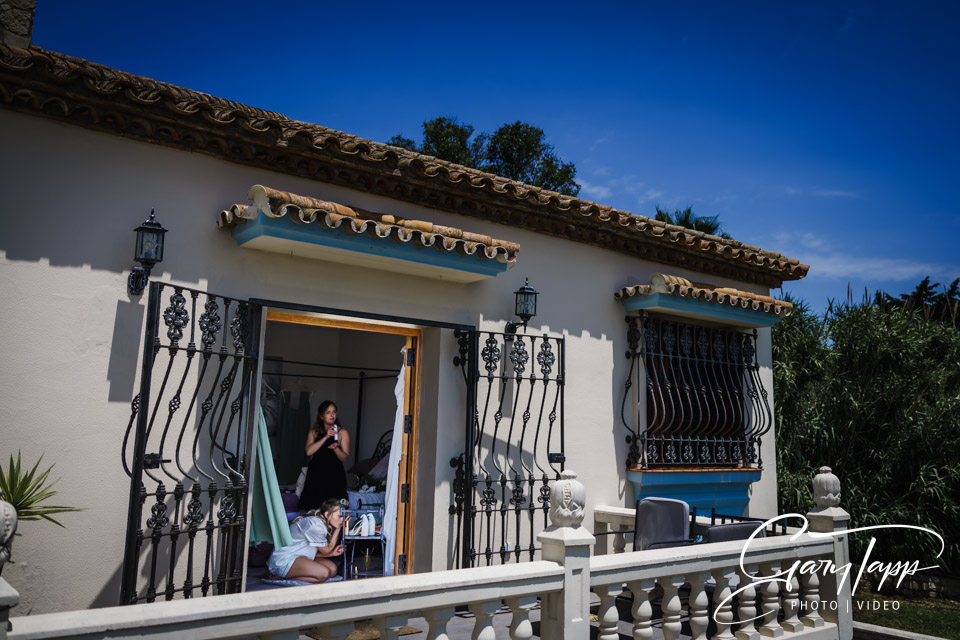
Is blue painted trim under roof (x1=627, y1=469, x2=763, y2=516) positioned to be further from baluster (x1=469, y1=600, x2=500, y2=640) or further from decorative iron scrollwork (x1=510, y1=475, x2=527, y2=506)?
baluster (x1=469, y1=600, x2=500, y2=640)

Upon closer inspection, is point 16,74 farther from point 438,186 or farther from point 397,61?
point 397,61

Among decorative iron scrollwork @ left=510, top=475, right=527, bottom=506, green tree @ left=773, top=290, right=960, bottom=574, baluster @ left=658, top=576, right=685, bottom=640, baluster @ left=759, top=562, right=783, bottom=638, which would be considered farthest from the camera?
green tree @ left=773, top=290, right=960, bottom=574

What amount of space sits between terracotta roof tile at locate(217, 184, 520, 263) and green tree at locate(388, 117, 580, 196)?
47.8ft

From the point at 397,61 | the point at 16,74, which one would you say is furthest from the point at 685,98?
the point at 16,74

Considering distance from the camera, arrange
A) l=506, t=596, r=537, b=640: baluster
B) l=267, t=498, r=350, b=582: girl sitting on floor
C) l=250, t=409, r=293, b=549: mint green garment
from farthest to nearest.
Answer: l=267, t=498, r=350, b=582: girl sitting on floor, l=250, t=409, r=293, b=549: mint green garment, l=506, t=596, r=537, b=640: baluster

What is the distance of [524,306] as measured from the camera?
587 centimetres

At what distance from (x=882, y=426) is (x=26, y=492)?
9.48 m

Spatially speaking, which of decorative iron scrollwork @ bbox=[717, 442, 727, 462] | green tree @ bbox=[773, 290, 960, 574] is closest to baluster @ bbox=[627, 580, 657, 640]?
decorative iron scrollwork @ bbox=[717, 442, 727, 462]

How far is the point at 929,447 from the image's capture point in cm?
890

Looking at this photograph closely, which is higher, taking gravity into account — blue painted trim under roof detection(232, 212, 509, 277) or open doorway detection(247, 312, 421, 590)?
blue painted trim under roof detection(232, 212, 509, 277)

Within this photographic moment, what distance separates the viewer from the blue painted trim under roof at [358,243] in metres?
4.39

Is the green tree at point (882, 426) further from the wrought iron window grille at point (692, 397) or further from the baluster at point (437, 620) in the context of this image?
the baluster at point (437, 620)

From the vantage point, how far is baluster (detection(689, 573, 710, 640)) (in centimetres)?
397

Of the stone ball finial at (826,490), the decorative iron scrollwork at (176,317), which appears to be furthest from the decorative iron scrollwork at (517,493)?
the decorative iron scrollwork at (176,317)
